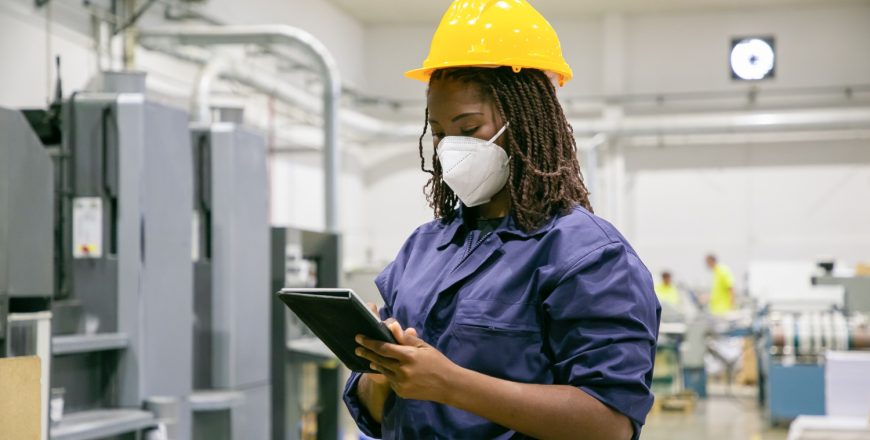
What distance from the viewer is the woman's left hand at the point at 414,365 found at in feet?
3.97

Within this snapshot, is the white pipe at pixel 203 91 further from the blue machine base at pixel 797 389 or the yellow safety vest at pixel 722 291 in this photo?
the yellow safety vest at pixel 722 291

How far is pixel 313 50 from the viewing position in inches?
233

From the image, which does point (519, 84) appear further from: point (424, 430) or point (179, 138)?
point (179, 138)

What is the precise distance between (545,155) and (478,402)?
37cm

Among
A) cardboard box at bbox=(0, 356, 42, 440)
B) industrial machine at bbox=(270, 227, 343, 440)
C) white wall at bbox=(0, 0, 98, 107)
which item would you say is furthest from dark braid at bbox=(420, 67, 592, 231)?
white wall at bbox=(0, 0, 98, 107)

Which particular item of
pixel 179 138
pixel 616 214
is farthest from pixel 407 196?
pixel 179 138

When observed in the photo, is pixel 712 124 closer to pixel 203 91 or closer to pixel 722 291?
pixel 722 291

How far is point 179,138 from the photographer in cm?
367

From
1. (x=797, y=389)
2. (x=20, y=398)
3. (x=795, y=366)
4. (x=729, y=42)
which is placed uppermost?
(x=729, y=42)

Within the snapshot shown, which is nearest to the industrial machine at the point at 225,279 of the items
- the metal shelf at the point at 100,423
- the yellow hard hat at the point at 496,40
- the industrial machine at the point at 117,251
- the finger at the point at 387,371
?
the industrial machine at the point at 117,251

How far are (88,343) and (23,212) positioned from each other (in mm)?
651

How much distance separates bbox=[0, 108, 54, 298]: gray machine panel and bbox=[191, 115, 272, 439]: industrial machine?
1.11 meters

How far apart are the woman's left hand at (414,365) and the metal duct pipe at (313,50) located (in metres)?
4.37

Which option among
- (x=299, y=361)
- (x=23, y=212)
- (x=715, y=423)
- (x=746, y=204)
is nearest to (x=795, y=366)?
(x=715, y=423)
